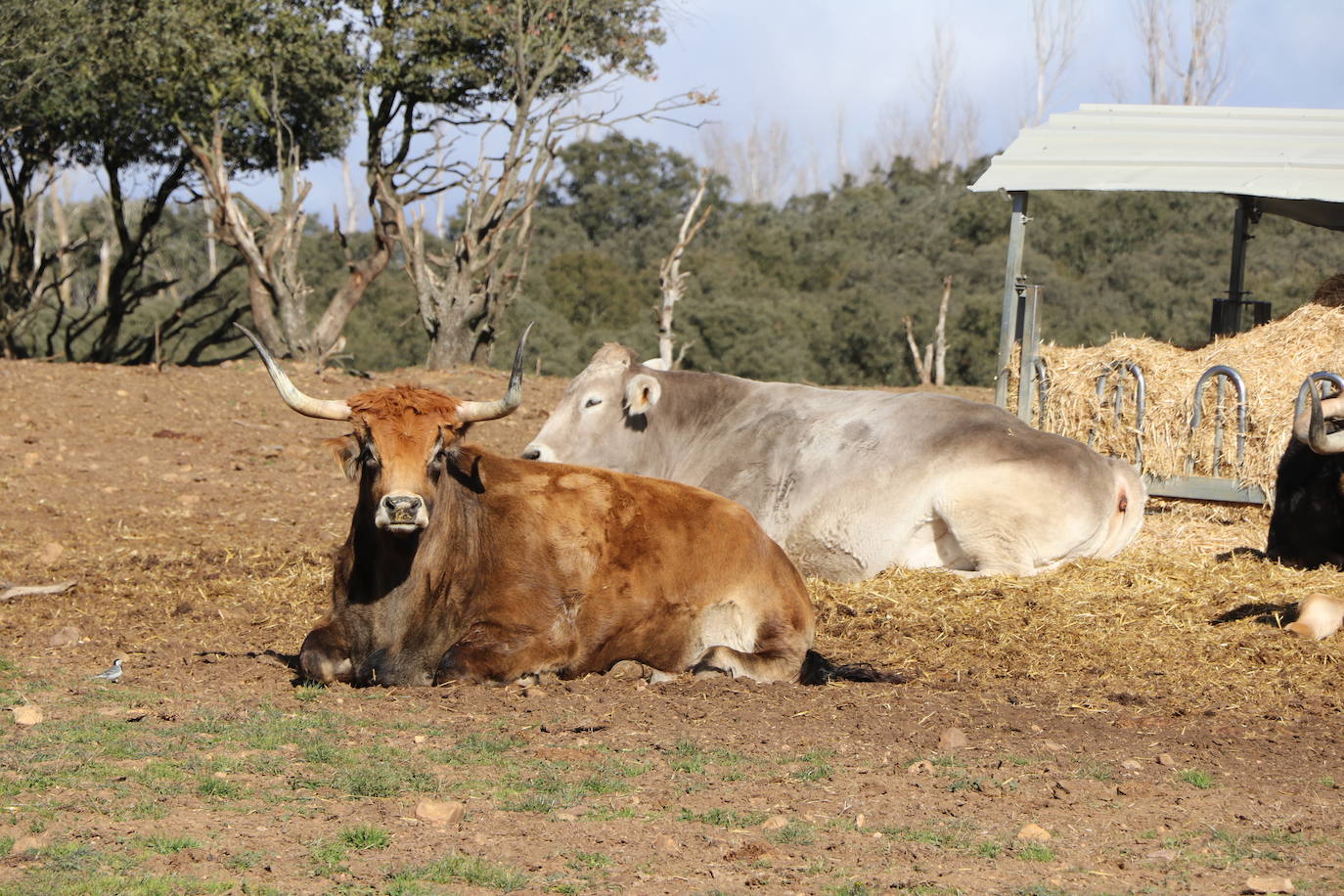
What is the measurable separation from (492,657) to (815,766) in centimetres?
165

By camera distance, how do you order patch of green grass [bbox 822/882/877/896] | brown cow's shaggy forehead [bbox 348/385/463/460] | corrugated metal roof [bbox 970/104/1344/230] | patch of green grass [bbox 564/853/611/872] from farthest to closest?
corrugated metal roof [bbox 970/104/1344/230]
brown cow's shaggy forehead [bbox 348/385/463/460]
patch of green grass [bbox 564/853/611/872]
patch of green grass [bbox 822/882/877/896]

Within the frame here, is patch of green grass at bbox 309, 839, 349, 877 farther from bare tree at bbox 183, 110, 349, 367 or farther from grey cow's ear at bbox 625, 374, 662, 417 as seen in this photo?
bare tree at bbox 183, 110, 349, 367

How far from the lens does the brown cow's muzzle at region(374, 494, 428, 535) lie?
5.77 m

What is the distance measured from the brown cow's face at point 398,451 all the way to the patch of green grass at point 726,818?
70.2 inches

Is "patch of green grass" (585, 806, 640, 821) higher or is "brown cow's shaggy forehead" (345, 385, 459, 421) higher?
"brown cow's shaggy forehead" (345, 385, 459, 421)

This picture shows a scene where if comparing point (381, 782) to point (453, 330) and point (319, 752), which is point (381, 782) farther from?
point (453, 330)

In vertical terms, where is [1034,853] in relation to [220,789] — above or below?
above

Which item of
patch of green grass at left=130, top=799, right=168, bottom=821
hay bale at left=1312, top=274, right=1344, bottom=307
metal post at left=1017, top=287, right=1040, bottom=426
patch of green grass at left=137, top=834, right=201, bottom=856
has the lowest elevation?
patch of green grass at left=130, top=799, right=168, bottom=821

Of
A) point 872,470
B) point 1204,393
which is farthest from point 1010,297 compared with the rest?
point 872,470

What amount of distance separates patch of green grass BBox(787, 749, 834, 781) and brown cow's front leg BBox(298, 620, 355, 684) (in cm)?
208

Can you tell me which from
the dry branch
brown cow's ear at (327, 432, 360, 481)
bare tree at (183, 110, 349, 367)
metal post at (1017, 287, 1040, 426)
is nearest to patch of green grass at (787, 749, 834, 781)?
brown cow's ear at (327, 432, 360, 481)

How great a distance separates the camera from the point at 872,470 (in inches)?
378

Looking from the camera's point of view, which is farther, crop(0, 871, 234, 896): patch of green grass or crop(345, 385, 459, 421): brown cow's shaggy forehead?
crop(345, 385, 459, 421): brown cow's shaggy forehead

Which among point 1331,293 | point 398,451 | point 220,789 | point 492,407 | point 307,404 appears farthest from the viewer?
point 1331,293
